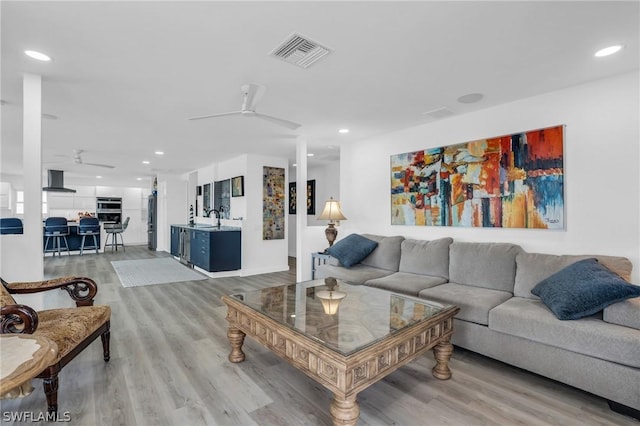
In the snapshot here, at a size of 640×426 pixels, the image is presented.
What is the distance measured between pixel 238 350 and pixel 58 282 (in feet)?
5.08

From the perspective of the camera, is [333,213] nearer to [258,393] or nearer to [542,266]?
[542,266]

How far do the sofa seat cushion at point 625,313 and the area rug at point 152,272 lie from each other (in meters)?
5.53

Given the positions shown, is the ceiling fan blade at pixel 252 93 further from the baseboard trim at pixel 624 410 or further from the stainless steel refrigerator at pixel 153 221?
the stainless steel refrigerator at pixel 153 221

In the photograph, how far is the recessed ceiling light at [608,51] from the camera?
2.27 m

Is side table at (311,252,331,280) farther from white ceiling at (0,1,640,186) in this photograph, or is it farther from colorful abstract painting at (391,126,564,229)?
white ceiling at (0,1,640,186)

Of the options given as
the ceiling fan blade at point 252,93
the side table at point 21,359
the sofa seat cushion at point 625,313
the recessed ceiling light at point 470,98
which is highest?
the recessed ceiling light at point 470,98

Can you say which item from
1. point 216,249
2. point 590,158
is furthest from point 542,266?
point 216,249

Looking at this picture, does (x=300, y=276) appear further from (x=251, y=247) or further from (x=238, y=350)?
(x=238, y=350)

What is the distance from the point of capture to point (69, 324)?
212cm

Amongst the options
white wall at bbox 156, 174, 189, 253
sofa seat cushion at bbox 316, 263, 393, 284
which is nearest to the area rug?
white wall at bbox 156, 174, 189, 253

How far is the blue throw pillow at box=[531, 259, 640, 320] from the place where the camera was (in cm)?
205

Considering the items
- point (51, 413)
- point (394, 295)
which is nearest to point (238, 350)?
point (51, 413)

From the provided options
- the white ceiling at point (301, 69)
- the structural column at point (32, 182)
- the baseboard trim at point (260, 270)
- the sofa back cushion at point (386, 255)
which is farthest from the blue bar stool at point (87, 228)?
the sofa back cushion at point (386, 255)

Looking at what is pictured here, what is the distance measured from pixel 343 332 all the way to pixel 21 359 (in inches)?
57.8
